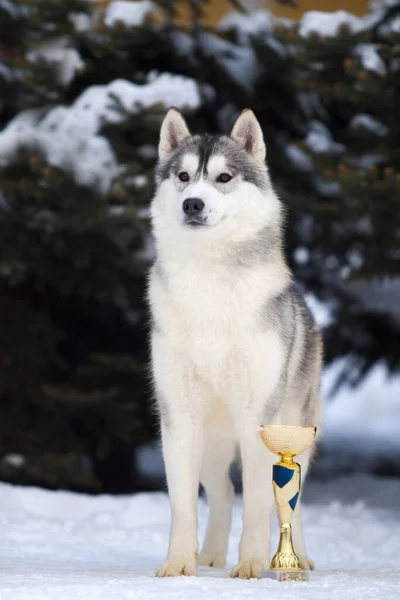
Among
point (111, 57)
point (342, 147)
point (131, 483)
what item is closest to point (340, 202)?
point (342, 147)

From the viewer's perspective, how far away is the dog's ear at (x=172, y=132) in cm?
464

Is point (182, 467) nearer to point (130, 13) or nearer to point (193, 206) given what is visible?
point (193, 206)

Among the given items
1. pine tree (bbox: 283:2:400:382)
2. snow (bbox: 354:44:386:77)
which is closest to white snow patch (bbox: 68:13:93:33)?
pine tree (bbox: 283:2:400:382)

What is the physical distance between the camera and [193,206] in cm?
407

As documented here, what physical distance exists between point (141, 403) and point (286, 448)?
4.68 meters

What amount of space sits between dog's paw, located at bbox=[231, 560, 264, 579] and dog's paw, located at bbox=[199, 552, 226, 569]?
2.40ft

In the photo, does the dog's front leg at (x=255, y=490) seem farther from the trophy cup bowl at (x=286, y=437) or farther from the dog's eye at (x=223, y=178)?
the dog's eye at (x=223, y=178)

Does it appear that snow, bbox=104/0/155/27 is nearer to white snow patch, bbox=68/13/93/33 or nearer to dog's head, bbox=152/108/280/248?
white snow patch, bbox=68/13/93/33

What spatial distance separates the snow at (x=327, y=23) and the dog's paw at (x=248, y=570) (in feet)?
13.6

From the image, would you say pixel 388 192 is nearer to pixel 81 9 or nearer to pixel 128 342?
pixel 81 9

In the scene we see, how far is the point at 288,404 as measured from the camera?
4656 millimetres

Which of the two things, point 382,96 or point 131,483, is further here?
point 131,483

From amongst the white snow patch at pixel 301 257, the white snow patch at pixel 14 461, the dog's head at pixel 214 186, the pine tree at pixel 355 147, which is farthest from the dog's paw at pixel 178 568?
the white snow patch at pixel 301 257

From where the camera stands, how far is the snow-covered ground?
3385 millimetres
